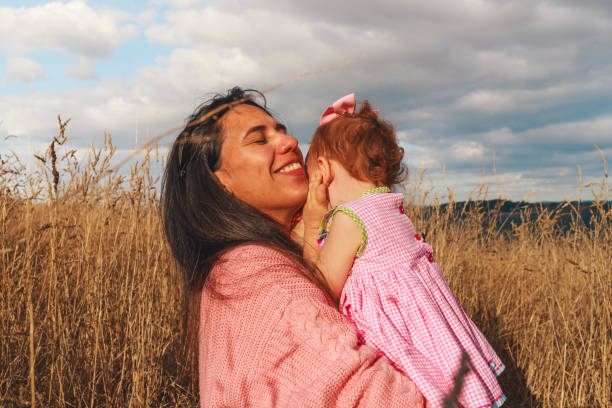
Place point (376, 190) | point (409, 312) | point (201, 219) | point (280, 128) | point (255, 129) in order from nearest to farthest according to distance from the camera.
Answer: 1. point (409, 312)
2. point (201, 219)
3. point (376, 190)
4. point (255, 129)
5. point (280, 128)

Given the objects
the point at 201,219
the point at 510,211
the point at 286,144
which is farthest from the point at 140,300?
the point at 510,211

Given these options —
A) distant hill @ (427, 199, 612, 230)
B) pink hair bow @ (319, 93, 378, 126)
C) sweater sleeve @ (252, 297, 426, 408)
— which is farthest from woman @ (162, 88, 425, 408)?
distant hill @ (427, 199, 612, 230)

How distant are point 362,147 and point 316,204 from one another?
0.37 metres

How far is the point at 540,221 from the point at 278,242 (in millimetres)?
2862

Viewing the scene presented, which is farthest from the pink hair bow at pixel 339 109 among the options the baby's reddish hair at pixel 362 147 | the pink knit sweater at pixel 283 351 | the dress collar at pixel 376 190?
the pink knit sweater at pixel 283 351

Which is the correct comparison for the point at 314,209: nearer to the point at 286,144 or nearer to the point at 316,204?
the point at 316,204

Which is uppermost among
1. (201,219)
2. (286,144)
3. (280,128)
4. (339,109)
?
(339,109)

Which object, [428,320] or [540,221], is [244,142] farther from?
[540,221]

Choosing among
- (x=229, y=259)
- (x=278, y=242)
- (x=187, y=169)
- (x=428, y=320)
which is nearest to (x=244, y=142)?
(x=187, y=169)

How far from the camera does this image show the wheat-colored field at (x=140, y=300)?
2.06 metres

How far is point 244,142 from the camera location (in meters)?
2.08

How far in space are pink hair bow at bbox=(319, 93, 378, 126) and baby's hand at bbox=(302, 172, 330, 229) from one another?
41 cm

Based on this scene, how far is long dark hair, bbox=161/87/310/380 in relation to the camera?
178 centimetres

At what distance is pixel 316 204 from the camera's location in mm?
2064
